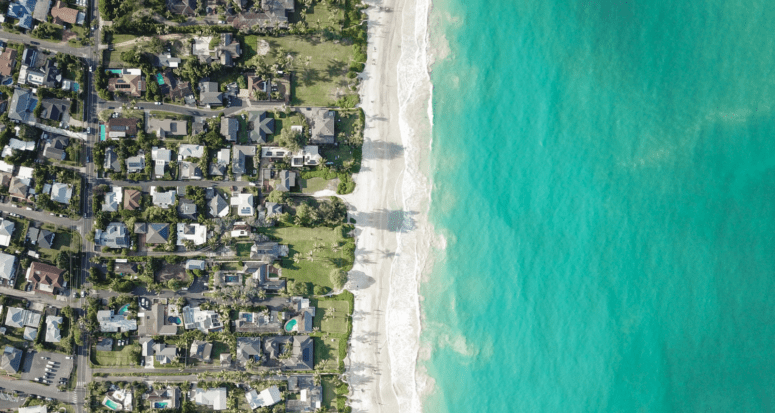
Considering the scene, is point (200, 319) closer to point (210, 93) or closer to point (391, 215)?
point (391, 215)

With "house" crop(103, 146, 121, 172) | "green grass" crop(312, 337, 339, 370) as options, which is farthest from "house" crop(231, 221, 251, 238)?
"house" crop(103, 146, 121, 172)

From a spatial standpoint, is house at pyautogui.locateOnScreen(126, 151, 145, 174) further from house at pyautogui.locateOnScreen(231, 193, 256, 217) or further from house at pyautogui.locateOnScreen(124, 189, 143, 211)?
house at pyautogui.locateOnScreen(231, 193, 256, 217)

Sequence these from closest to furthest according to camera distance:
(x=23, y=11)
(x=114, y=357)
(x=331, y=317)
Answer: (x=23, y=11), (x=114, y=357), (x=331, y=317)

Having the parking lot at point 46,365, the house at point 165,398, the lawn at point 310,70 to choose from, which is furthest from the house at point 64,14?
the house at point 165,398

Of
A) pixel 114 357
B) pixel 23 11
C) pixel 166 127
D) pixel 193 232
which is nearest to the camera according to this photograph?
pixel 23 11

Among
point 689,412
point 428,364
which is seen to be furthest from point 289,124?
point 689,412

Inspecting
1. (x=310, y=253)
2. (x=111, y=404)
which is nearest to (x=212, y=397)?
(x=111, y=404)

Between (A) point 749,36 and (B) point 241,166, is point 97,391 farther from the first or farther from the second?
(A) point 749,36

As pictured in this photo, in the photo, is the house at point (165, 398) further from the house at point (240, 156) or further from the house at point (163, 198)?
the house at point (240, 156)
